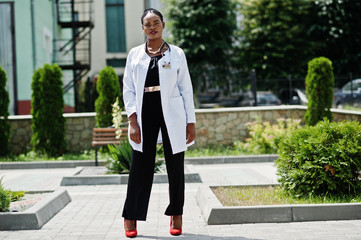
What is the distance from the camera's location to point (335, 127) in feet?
20.0

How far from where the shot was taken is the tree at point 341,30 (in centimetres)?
3259

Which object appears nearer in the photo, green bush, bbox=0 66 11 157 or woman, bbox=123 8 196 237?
woman, bbox=123 8 196 237

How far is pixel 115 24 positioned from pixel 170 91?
2805 centimetres

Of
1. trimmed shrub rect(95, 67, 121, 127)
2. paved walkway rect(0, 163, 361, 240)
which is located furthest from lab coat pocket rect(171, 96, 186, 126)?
trimmed shrub rect(95, 67, 121, 127)

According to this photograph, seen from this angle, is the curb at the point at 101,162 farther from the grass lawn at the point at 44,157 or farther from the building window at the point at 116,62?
the building window at the point at 116,62

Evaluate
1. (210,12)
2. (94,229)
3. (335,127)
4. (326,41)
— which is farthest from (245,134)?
(326,41)

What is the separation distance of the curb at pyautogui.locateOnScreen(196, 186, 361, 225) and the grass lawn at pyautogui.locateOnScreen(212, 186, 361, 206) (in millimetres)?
312

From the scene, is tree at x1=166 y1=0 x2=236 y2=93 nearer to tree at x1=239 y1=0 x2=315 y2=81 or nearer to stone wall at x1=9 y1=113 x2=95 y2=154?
tree at x1=239 y1=0 x2=315 y2=81

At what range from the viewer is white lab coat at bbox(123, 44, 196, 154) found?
15.9ft

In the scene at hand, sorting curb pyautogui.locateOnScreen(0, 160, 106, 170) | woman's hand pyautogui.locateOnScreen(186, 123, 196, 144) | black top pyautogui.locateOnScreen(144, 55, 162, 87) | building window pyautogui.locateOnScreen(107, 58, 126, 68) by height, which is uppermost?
building window pyautogui.locateOnScreen(107, 58, 126, 68)

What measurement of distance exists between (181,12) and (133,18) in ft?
10.9

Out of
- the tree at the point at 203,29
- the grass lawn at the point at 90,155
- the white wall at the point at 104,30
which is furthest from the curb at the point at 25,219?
the white wall at the point at 104,30

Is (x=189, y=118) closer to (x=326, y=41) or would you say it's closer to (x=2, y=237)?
(x=2, y=237)

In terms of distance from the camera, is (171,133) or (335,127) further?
(335,127)
